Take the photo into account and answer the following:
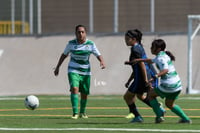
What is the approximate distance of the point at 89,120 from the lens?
1630 centimetres

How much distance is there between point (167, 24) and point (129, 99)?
18.1m

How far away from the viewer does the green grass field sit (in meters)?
14.1

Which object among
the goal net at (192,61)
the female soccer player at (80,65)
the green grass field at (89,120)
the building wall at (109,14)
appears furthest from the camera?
the building wall at (109,14)

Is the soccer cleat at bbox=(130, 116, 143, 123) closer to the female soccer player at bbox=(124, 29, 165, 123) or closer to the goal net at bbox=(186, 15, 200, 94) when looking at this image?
the female soccer player at bbox=(124, 29, 165, 123)

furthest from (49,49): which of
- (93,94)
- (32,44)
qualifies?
(93,94)

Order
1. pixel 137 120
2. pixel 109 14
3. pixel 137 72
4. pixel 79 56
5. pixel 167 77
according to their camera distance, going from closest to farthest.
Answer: pixel 167 77, pixel 137 120, pixel 137 72, pixel 79 56, pixel 109 14

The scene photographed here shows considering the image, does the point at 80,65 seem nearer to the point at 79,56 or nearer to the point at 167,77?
the point at 79,56

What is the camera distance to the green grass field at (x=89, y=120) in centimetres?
1410

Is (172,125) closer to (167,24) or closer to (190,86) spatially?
(190,86)

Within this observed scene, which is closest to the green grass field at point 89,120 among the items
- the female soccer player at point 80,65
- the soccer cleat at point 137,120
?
the soccer cleat at point 137,120

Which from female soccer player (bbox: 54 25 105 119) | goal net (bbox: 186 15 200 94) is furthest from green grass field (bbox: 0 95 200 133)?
goal net (bbox: 186 15 200 94)

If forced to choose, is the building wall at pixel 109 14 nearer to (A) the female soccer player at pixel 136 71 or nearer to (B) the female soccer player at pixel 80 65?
(B) the female soccer player at pixel 80 65

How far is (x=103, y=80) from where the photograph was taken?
95.8 feet

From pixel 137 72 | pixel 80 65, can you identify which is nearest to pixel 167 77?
pixel 137 72
